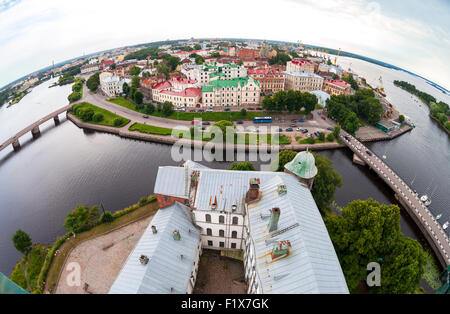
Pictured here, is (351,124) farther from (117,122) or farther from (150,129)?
(117,122)

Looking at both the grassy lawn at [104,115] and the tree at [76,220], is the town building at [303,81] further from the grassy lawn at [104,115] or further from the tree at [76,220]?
the tree at [76,220]

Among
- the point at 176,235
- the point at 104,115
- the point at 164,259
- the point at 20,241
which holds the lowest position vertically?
the point at 20,241

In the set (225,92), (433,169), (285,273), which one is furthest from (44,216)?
(433,169)

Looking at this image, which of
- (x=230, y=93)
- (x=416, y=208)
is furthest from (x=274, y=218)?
(x=230, y=93)

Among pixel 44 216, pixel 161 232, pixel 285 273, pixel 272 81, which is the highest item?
pixel 272 81

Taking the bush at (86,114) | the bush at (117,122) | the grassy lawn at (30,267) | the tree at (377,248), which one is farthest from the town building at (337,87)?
the grassy lawn at (30,267)
